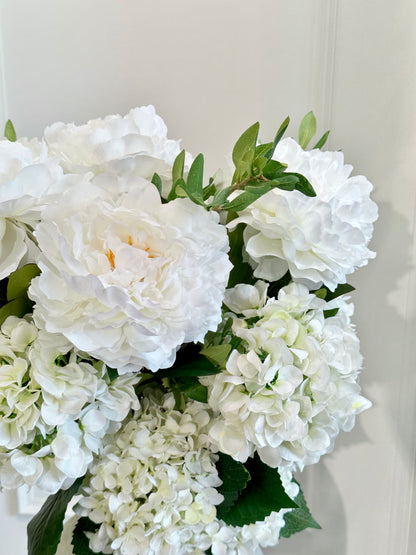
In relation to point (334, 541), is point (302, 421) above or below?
above

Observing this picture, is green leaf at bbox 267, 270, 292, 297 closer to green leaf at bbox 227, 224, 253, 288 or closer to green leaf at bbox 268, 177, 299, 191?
green leaf at bbox 227, 224, 253, 288

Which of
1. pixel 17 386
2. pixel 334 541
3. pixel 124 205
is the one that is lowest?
A: pixel 334 541

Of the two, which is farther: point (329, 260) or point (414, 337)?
point (414, 337)

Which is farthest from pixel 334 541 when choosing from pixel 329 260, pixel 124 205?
pixel 124 205

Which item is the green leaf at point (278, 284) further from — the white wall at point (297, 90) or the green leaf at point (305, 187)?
the white wall at point (297, 90)

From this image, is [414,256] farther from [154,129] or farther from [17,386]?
[17,386]

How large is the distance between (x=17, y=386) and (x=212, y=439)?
20 centimetres

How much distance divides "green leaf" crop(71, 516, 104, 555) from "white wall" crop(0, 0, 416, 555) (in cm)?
45

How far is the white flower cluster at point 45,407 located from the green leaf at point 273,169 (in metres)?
0.24

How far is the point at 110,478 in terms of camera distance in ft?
1.86

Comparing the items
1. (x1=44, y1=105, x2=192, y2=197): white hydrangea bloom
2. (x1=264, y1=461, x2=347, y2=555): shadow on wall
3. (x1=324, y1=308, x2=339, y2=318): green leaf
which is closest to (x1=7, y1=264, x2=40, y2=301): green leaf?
(x1=44, y1=105, x2=192, y2=197): white hydrangea bloom

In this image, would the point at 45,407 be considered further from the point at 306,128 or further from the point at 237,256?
the point at 306,128

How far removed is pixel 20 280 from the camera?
0.53 meters

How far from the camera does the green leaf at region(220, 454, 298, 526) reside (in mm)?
583
